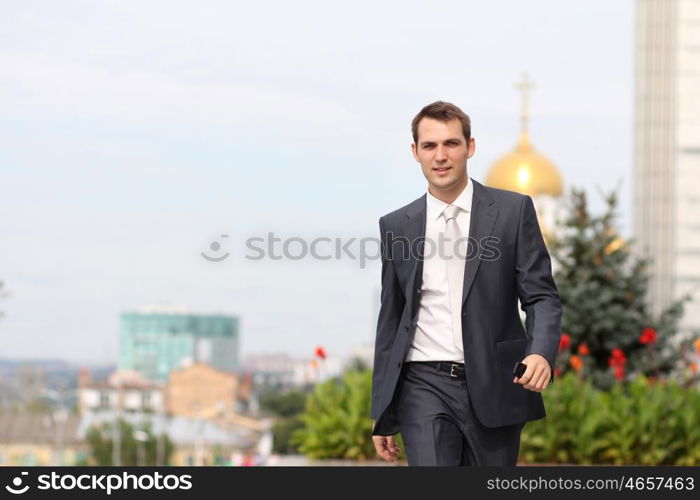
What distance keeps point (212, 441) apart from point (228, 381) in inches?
950

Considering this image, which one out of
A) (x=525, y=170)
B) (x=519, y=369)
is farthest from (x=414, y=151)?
(x=525, y=170)

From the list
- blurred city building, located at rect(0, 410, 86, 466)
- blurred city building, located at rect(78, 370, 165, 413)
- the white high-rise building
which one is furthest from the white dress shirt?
blurred city building, located at rect(78, 370, 165, 413)

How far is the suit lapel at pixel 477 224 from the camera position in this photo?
169 inches

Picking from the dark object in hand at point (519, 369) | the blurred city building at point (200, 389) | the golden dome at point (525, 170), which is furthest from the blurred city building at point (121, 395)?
the dark object in hand at point (519, 369)

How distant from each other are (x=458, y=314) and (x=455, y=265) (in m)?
0.17

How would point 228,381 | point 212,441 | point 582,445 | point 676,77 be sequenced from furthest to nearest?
1. point 228,381
2. point 212,441
3. point 676,77
4. point 582,445

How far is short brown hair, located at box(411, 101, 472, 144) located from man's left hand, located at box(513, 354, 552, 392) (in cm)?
81

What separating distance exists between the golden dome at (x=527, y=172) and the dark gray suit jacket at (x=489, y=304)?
5165cm

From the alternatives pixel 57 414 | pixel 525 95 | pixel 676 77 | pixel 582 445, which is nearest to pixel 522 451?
pixel 582 445

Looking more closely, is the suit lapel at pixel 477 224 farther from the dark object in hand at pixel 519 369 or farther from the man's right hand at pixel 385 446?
the man's right hand at pixel 385 446

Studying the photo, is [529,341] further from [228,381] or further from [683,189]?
[228,381]

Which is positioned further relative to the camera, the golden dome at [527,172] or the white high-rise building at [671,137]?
the golden dome at [527,172]

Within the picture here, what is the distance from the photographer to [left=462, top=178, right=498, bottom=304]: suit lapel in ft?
14.1
